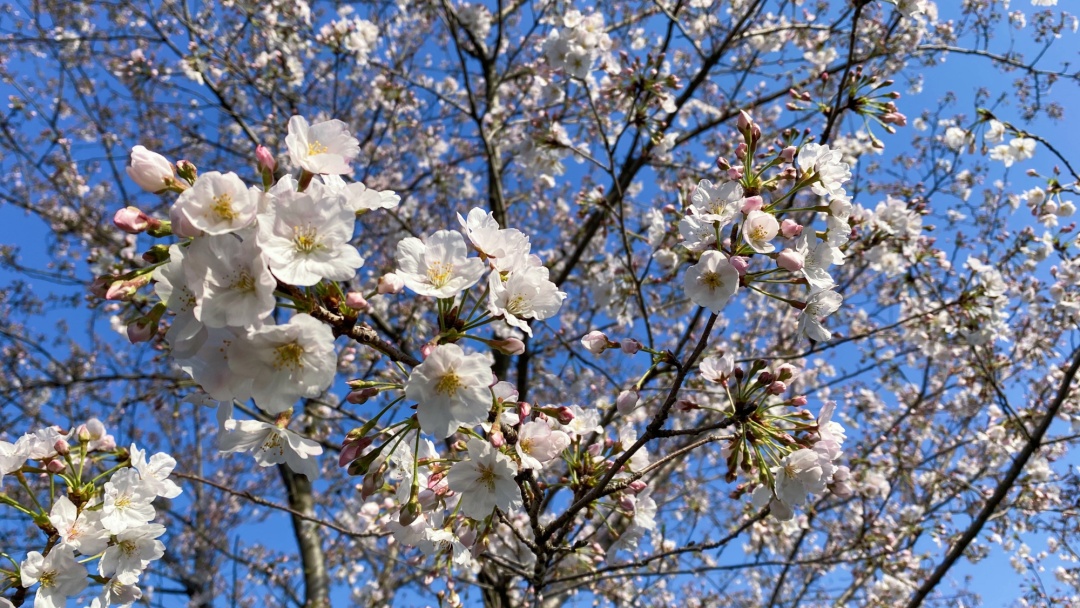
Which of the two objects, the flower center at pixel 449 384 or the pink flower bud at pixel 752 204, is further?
the pink flower bud at pixel 752 204

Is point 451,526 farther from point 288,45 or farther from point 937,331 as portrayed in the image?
point 288,45

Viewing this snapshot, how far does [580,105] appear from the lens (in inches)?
→ 219

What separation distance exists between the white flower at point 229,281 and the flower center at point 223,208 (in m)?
0.04

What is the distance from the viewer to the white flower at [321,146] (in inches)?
55.9

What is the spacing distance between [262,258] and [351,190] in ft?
1.03

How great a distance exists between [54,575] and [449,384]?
1.48 m

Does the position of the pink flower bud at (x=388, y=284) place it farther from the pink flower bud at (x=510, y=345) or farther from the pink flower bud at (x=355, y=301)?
the pink flower bud at (x=510, y=345)

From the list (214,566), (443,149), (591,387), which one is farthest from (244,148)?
(214,566)

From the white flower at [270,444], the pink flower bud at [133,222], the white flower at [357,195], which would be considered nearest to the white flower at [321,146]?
the white flower at [357,195]

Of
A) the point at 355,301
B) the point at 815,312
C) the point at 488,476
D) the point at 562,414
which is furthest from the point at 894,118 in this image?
the point at 355,301

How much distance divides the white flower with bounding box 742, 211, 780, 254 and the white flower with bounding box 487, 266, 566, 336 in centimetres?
54

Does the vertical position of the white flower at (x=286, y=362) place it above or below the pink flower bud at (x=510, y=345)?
below

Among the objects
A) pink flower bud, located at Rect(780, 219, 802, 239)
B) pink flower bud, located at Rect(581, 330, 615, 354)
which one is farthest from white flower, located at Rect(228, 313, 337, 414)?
pink flower bud, located at Rect(780, 219, 802, 239)

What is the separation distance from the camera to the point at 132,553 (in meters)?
1.92
